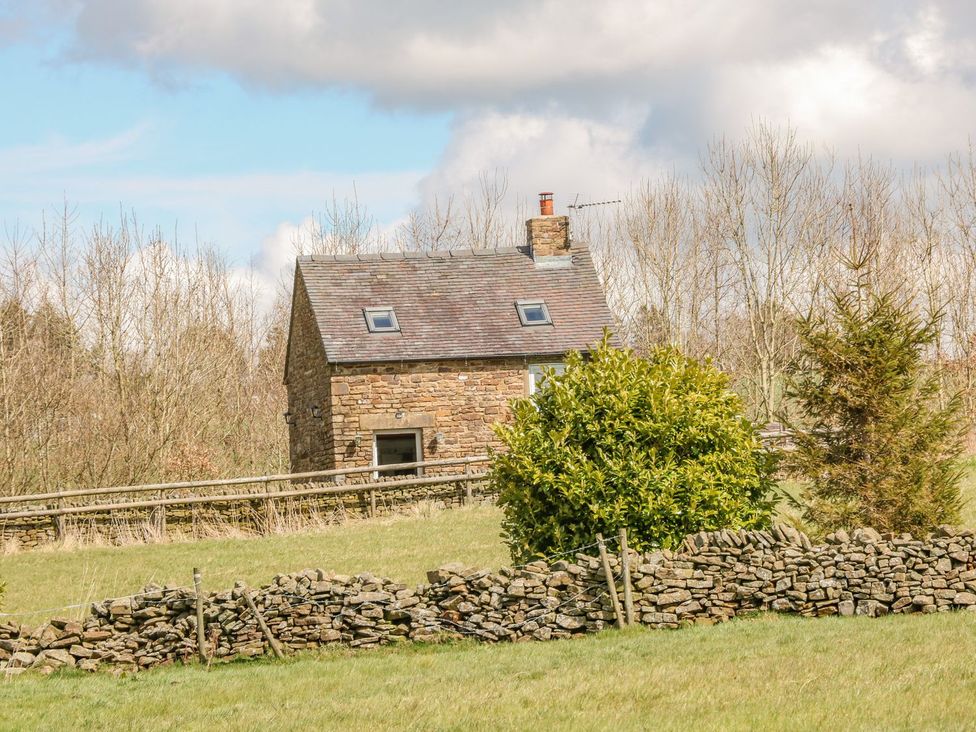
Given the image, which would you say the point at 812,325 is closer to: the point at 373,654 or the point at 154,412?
the point at 373,654

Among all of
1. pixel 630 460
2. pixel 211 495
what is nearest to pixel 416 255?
pixel 211 495

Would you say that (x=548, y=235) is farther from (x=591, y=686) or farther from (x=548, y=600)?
(x=591, y=686)

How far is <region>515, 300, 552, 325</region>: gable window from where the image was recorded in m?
29.4

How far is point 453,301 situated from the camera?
29828 mm

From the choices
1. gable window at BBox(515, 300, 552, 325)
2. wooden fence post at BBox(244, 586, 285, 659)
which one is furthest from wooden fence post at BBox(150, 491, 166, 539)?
wooden fence post at BBox(244, 586, 285, 659)

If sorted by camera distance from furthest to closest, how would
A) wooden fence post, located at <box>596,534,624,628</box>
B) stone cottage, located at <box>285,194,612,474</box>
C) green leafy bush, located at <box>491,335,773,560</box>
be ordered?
stone cottage, located at <box>285,194,612,474</box>
green leafy bush, located at <box>491,335,773,560</box>
wooden fence post, located at <box>596,534,624,628</box>

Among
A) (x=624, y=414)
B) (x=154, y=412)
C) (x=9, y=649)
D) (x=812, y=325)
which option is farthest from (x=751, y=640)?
(x=154, y=412)

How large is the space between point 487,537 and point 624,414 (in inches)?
248

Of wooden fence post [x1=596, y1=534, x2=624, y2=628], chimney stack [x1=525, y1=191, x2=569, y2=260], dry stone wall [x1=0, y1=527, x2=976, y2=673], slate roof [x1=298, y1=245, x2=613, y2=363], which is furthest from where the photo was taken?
chimney stack [x1=525, y1=191, x2=569, y2=260]

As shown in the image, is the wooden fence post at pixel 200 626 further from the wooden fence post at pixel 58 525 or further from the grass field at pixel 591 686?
the wooden fence post at pixel 58 525

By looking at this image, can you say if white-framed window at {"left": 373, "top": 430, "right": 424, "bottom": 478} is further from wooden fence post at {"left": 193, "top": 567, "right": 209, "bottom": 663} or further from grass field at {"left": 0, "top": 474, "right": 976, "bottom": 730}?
grass field at {"left": 0, "top": 474, "right": 976, "bottom": 730}

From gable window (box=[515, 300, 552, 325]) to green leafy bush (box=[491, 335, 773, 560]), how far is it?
15.2 m

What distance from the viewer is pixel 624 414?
13695 millimetres

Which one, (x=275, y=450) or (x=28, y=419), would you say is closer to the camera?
(x=28, y=419)
